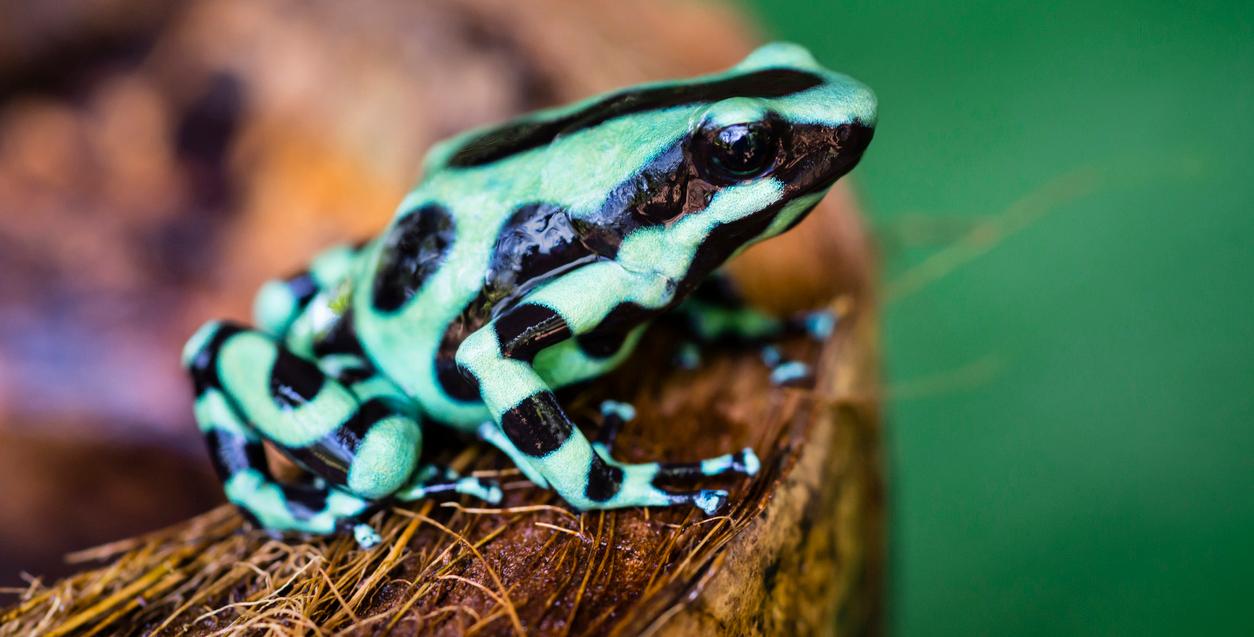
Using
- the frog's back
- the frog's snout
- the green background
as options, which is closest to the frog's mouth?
the frog's snout

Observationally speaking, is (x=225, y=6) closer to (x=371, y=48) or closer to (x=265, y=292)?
(x=371, y=48)

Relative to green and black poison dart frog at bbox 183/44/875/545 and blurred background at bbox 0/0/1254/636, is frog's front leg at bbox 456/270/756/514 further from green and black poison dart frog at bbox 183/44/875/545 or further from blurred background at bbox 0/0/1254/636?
blurred background at bbox 0/0/1254/636

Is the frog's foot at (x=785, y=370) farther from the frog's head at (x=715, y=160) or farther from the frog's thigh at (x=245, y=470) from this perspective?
the frog's thigh at (x=245, y=470)

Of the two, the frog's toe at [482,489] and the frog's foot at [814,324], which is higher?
the frog's toe at [482,489]

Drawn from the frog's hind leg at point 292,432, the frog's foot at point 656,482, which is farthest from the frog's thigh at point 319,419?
the frog's foot at point 656,482

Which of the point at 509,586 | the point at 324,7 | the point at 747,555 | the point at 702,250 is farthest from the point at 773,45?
the point at 324,7

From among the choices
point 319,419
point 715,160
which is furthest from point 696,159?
→ point 319,419

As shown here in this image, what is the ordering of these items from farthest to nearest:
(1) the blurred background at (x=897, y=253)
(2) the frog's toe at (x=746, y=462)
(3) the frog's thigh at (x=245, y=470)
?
(1) the blurred background at (x=897, y=253)
(3) the frog's thigh at (x=245, y=470)
(2) the frog's toe at (x=746, y=462)
